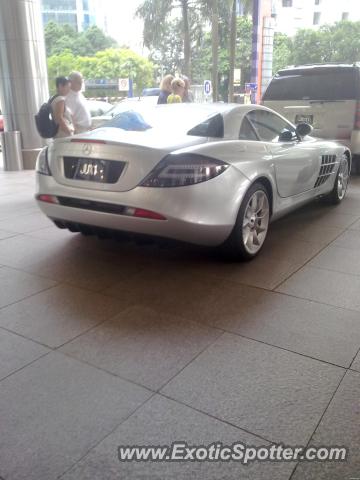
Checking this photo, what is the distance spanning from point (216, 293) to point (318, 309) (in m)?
0.74

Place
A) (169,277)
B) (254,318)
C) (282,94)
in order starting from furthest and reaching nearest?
(282,94) < (169,277) < (254,318)

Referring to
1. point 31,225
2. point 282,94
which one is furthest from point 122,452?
point 282,94

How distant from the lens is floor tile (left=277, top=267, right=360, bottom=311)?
338cm

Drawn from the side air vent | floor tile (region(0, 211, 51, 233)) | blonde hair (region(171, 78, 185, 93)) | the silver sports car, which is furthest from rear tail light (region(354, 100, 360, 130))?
floor tile (region(0, 211, 51, 233))

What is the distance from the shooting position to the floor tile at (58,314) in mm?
2906

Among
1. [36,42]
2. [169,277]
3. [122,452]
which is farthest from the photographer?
[36,42]

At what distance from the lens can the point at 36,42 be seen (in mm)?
10227

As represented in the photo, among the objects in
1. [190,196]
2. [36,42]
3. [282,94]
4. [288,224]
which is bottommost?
[288,224]

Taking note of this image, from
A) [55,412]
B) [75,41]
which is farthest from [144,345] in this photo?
[75,41]

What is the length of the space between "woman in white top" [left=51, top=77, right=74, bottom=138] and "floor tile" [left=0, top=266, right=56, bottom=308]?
3.36 m

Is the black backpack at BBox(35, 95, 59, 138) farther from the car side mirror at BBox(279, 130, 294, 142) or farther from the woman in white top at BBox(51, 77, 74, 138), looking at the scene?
the car side mirror at BBox(279, 130, 294, 142)

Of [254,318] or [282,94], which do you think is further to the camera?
[282,94]

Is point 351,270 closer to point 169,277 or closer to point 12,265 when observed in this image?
point 169,277

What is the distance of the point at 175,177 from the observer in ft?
11.6
